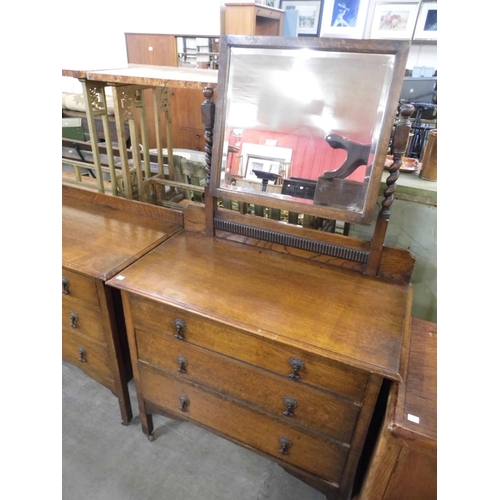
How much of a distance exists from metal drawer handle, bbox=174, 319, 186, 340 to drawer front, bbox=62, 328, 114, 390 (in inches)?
16.9

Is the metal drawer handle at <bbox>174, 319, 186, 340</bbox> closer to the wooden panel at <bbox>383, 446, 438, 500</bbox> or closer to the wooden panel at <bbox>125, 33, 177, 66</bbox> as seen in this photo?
the wooden panel at <bbox>383, 446, 438, 500</bbox>

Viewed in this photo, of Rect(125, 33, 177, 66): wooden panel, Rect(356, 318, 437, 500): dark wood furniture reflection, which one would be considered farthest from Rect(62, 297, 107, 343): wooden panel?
Rect(125, 33, 177, 66): wooden panel

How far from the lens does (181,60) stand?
3.78m

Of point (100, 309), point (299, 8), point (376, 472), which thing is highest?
point (299, 8)

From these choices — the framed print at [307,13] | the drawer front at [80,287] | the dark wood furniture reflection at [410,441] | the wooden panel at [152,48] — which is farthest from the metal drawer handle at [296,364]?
the framed print at [307,13]

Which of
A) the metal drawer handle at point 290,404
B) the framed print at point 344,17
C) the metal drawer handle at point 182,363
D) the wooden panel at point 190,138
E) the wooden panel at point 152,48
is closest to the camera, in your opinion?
the metal drawer handle at point 290,404

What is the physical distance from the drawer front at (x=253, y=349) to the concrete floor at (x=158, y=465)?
2.05 ft

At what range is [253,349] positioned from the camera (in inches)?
37.8

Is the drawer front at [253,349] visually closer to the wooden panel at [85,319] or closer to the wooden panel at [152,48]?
the wooden panel at [85,319]

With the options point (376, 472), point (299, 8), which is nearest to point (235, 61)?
point (376, 472)

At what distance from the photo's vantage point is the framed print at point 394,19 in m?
3.63

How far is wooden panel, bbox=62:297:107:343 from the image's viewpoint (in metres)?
1.26
